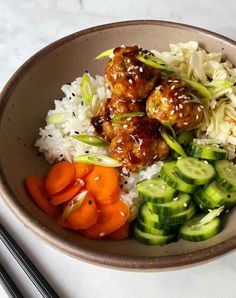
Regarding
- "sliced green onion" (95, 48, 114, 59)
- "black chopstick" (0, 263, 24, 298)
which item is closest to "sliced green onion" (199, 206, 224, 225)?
"black chopstick" (0, 263, 24, 298)

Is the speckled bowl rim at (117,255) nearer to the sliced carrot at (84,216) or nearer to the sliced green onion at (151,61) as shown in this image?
the sliced carrot at (84,216)

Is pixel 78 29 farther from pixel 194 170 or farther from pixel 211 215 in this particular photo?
pixel 211 215

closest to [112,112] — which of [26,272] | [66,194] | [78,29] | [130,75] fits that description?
[130,75]

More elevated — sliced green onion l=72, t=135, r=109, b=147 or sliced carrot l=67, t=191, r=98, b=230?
sliced green onion l=72, t=135, r=109, b=147

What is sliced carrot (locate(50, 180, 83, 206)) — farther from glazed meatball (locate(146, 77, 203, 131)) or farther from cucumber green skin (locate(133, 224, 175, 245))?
glazed meatball (locate(146, 77, 203, 131))

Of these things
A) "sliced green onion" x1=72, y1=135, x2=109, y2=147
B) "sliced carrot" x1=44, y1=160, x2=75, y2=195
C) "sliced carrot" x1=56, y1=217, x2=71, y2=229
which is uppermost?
"sliced green onion" x1=72, y1=135, x2=109, y2=147
